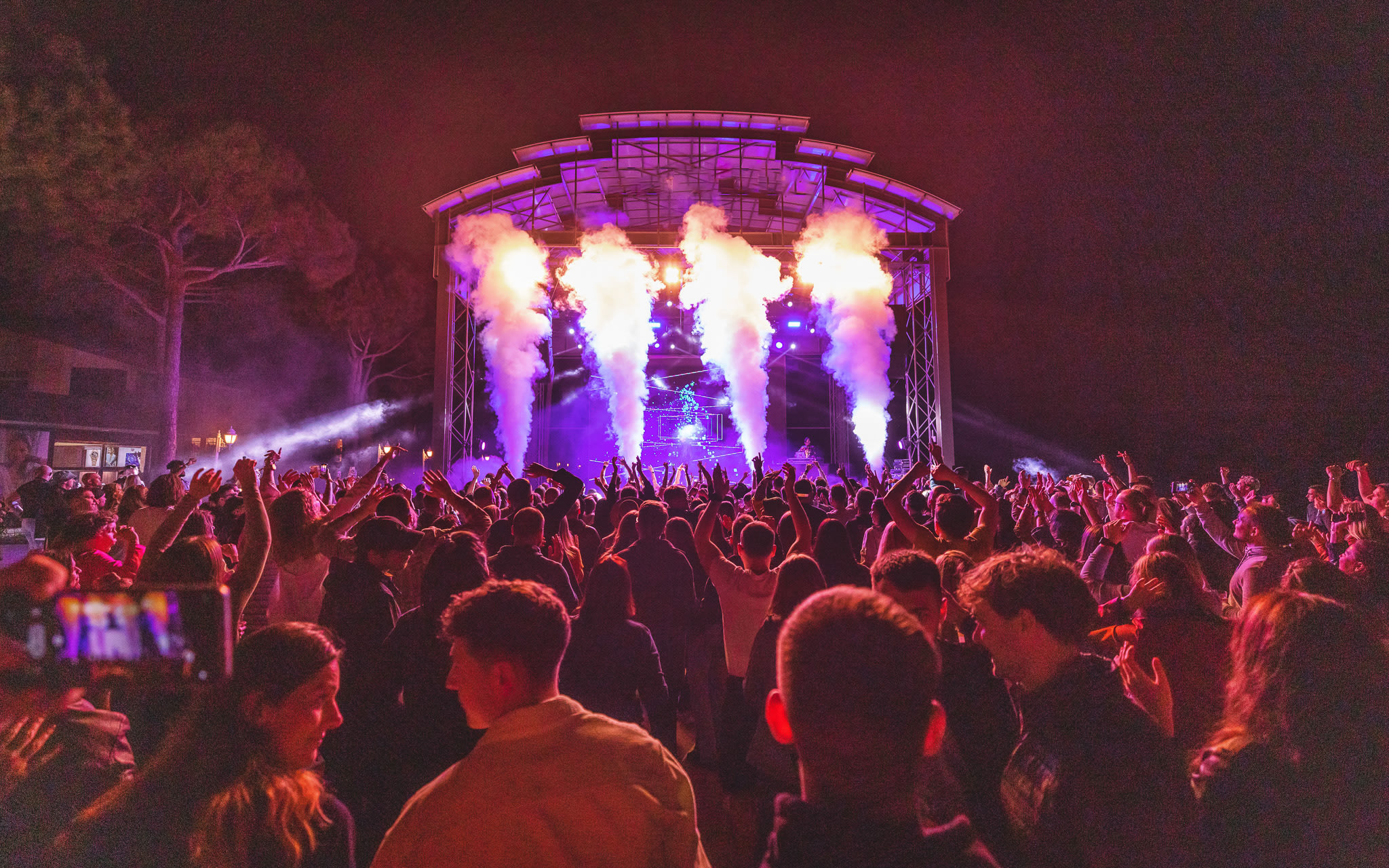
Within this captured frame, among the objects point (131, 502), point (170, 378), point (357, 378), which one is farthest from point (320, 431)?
point (131, 502)

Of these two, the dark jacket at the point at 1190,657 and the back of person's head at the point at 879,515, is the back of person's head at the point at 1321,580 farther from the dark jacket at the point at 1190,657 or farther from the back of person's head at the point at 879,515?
the back of person's head at the point at 879,515

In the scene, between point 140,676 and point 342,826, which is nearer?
point 342,826

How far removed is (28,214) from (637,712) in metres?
19.8

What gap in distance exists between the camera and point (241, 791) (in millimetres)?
1607

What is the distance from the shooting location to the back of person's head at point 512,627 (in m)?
1.79

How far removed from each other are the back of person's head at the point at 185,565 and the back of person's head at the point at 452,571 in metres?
0.80

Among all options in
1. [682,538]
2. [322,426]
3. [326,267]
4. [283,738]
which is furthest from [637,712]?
[322,426]

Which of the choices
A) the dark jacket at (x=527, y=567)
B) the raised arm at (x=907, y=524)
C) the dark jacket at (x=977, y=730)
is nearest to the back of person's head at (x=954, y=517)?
the raised arm at (x=907, y=524)

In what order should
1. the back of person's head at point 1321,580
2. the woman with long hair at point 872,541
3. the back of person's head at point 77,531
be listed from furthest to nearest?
the woman with long hair at point 872,541 → the back of person's head at point 77,531 → the back of person's head at point 1321,580

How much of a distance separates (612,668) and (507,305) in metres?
18.4

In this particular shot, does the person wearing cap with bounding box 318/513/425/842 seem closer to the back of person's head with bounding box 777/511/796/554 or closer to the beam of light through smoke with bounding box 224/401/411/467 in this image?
the back of person's head with bounding box 777/511/796/554

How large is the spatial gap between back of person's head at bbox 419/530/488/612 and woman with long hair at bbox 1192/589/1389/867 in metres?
2.64

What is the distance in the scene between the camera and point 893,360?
22.6m

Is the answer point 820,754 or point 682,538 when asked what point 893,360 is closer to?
point 682,538
